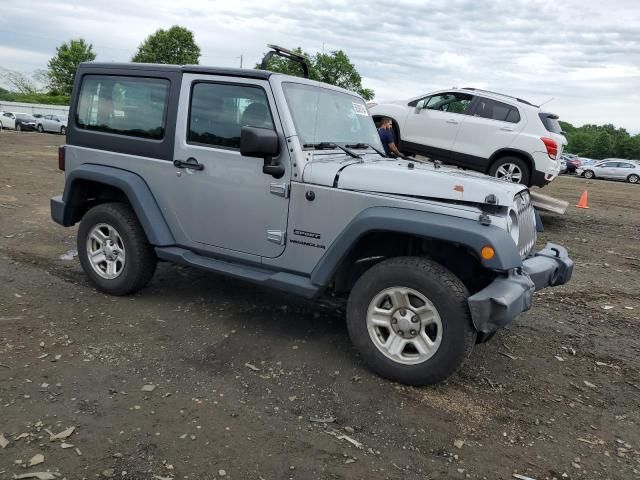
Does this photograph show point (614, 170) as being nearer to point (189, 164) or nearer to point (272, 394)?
point (189, 164)

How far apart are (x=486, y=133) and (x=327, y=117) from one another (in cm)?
622

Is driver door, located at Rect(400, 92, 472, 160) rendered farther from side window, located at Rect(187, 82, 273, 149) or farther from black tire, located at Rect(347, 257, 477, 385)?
black tire, located at Rect(347, 257, 477, 385)

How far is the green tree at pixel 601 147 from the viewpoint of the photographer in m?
67.6

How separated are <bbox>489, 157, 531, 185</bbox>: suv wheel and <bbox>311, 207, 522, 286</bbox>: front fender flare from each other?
22.6 feet

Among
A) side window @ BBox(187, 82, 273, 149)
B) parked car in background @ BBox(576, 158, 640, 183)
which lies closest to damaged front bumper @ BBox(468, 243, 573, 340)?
side window @ BBox(187, 82, 273, 149)

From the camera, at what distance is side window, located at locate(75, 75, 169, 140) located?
15.3ft

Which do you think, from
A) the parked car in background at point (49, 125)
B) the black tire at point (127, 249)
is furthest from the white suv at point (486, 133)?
the parked car in background at point (49, 125)

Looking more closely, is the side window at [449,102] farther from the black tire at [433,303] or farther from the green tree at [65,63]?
the green tree at [65,63]

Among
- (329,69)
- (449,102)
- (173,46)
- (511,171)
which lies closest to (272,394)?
(511,171)

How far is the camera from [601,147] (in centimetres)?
6838

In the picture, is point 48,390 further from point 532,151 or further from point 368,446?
point 532,151

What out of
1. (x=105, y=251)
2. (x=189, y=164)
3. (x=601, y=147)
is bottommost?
(x=105, y=251)

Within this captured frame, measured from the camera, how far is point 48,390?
3326mm

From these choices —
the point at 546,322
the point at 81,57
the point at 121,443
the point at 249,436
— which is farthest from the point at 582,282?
the point at 81,57
